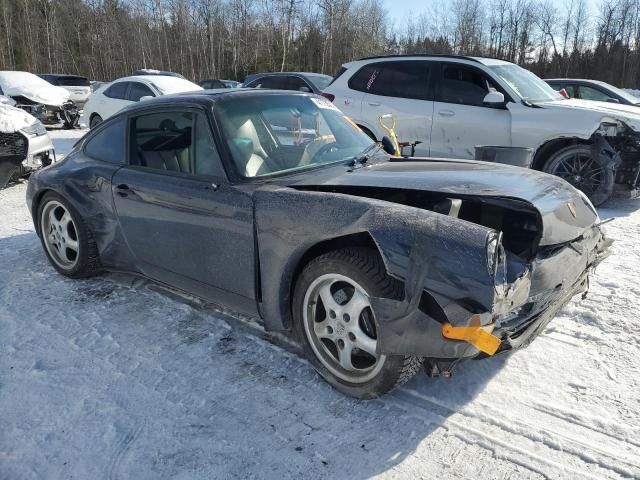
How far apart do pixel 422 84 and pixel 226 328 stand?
549 centimetres

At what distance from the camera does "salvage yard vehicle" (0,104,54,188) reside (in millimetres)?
7143

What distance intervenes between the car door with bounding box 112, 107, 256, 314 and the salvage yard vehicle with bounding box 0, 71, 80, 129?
1327 centimetres

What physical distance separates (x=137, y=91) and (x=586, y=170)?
9705 mm

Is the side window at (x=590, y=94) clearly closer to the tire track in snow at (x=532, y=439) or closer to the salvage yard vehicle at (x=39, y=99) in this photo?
the tire track in snow at (x=532, y=439)

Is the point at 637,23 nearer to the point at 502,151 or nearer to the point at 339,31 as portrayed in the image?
the point at 339,31

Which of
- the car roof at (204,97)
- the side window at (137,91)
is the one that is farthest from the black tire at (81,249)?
the side window at (137,91)

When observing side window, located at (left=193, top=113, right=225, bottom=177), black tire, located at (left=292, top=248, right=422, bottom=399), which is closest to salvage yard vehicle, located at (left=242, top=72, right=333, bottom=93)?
side window, located at (left=193, top=113, right=225, bottom=177)

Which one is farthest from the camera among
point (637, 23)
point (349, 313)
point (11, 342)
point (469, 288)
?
point (637, 23)

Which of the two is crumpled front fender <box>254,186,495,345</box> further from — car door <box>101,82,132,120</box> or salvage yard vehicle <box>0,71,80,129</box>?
salvage yard vehicle <box>0,71,80,129</box>

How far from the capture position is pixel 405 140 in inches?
301

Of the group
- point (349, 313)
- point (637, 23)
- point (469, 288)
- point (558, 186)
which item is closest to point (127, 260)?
point (349, 313)

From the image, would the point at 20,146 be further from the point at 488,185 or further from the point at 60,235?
the point at 488,185

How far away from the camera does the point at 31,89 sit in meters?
15.1

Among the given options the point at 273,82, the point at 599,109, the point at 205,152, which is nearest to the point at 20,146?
the point at 205,152
